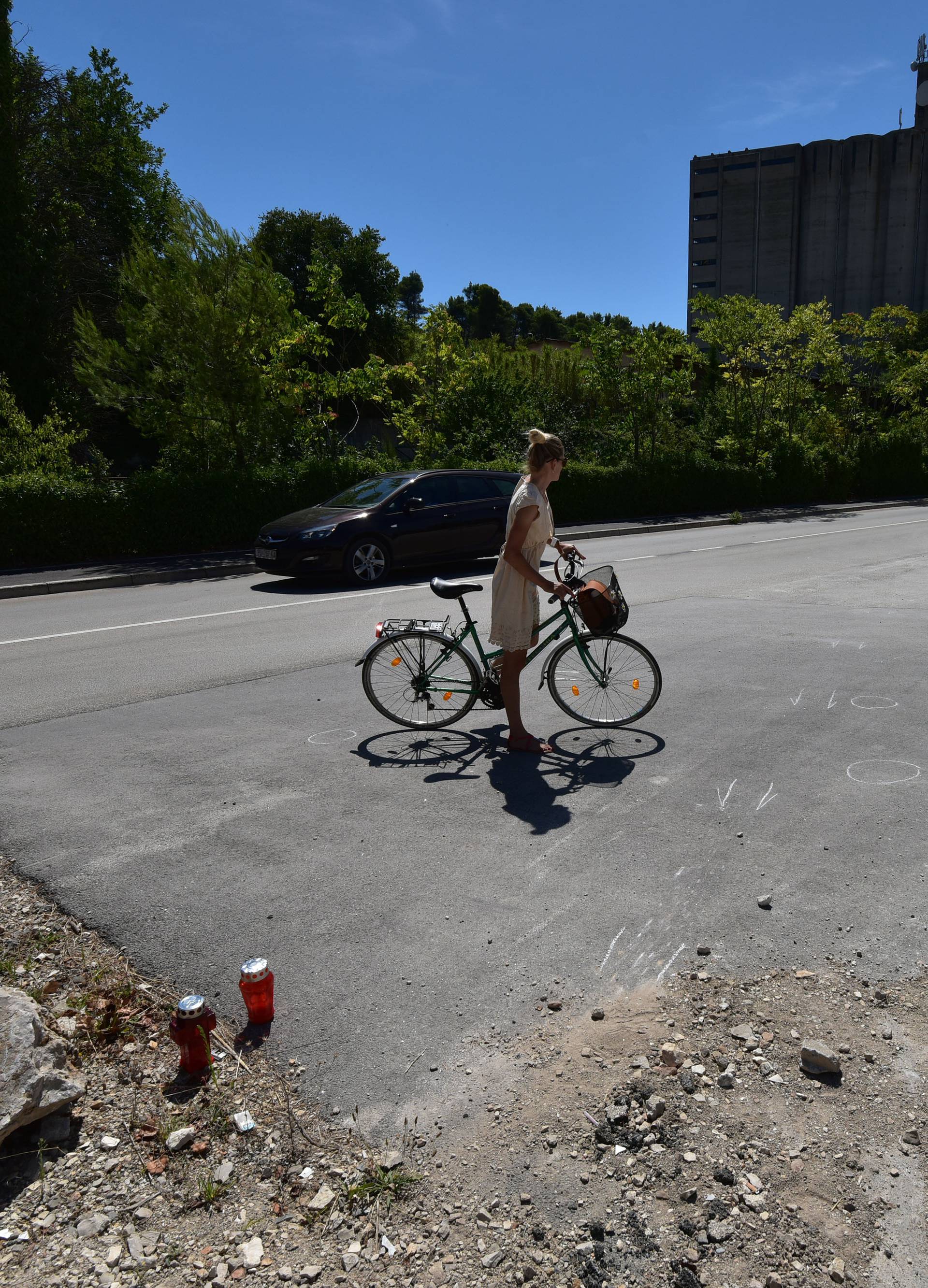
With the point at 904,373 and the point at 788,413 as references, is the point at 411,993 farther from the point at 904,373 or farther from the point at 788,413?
the point at 904,373

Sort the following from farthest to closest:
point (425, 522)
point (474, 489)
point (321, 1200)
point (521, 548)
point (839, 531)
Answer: point (839, 531) → point (474, 489) → point (425, 522) → point (521, 548) → point (321, 1200)

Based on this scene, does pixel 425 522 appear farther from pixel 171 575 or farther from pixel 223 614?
pixel 171 575

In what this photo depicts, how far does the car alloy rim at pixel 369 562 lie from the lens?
13641mm

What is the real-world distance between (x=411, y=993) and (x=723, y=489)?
27.5 metres

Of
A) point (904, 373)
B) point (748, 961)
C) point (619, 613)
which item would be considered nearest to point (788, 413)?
point (904, 373)

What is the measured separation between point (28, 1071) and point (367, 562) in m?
11.4

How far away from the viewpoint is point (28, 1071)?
8.53 ft

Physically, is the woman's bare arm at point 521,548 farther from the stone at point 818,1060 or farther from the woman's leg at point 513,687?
the stone at point 818,1060

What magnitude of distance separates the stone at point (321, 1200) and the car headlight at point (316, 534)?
11378 millimetres

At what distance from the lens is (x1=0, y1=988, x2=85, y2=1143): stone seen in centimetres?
252

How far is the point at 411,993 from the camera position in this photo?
10.6ft

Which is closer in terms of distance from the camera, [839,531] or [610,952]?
[610,952]

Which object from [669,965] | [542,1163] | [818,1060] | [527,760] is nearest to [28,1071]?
[542,1163]

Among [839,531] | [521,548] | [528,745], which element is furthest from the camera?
[839,531]
